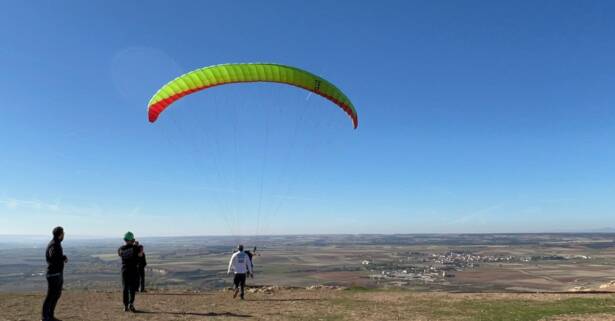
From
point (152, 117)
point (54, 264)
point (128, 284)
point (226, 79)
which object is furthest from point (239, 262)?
point (152, 117)

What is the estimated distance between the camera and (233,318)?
12.5 metres

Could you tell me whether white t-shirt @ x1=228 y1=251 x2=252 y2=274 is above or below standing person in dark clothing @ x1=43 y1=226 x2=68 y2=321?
below

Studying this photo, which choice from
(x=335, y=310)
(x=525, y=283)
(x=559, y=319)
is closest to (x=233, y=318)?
(x=335, y=310)

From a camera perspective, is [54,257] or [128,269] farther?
[128,269]

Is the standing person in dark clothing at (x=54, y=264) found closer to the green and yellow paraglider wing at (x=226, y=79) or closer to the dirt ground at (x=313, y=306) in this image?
the dirt ground at (x=313, y=306)

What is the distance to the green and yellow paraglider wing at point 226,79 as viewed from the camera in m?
18.9

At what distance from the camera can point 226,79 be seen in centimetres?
1919

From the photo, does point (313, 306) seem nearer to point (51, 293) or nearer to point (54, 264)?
point (51, 293)

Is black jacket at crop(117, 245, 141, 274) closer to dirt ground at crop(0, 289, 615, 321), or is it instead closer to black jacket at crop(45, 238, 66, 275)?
dirt ground at crop(0, 289, 615, 321)

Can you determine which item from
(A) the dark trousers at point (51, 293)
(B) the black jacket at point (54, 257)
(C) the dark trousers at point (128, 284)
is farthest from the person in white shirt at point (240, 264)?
(B) the black jacket at point (54, 257)

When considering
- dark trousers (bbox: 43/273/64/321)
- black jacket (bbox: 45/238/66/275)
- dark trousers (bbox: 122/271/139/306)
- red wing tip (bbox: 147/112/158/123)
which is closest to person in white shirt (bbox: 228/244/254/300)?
dark trousers (bbox: 122/271/139/306)

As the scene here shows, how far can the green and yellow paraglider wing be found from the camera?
18891 millimetres

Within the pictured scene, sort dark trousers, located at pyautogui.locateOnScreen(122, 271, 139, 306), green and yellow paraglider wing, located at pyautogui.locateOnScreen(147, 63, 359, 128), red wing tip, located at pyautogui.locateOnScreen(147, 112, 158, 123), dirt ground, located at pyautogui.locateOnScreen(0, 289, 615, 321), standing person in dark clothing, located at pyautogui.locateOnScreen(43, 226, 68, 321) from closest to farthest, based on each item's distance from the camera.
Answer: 1. standing person in dark clothing, located at pyautogui.locateOnScreen(43, 226, 68, 321)
2. dirt ground, located at pyautogui.locateOnScreen(0, 289, 615, 321)
3. dark trousers, located at pyautogui.locateOnScreen(122, 271, 139, 306)
4. green and yellow paraglider wing, located at pyautogui.locateOnScreen(147, 63, 359, 128)
5. red wing tip, located at pyautogui.locateOnScreen(147, 112, 158, 123)

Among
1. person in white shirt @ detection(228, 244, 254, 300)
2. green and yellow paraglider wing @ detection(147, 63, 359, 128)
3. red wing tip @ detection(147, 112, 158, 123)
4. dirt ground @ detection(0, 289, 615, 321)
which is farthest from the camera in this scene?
red wing tip @ detection(147, 112, 158, 123)
